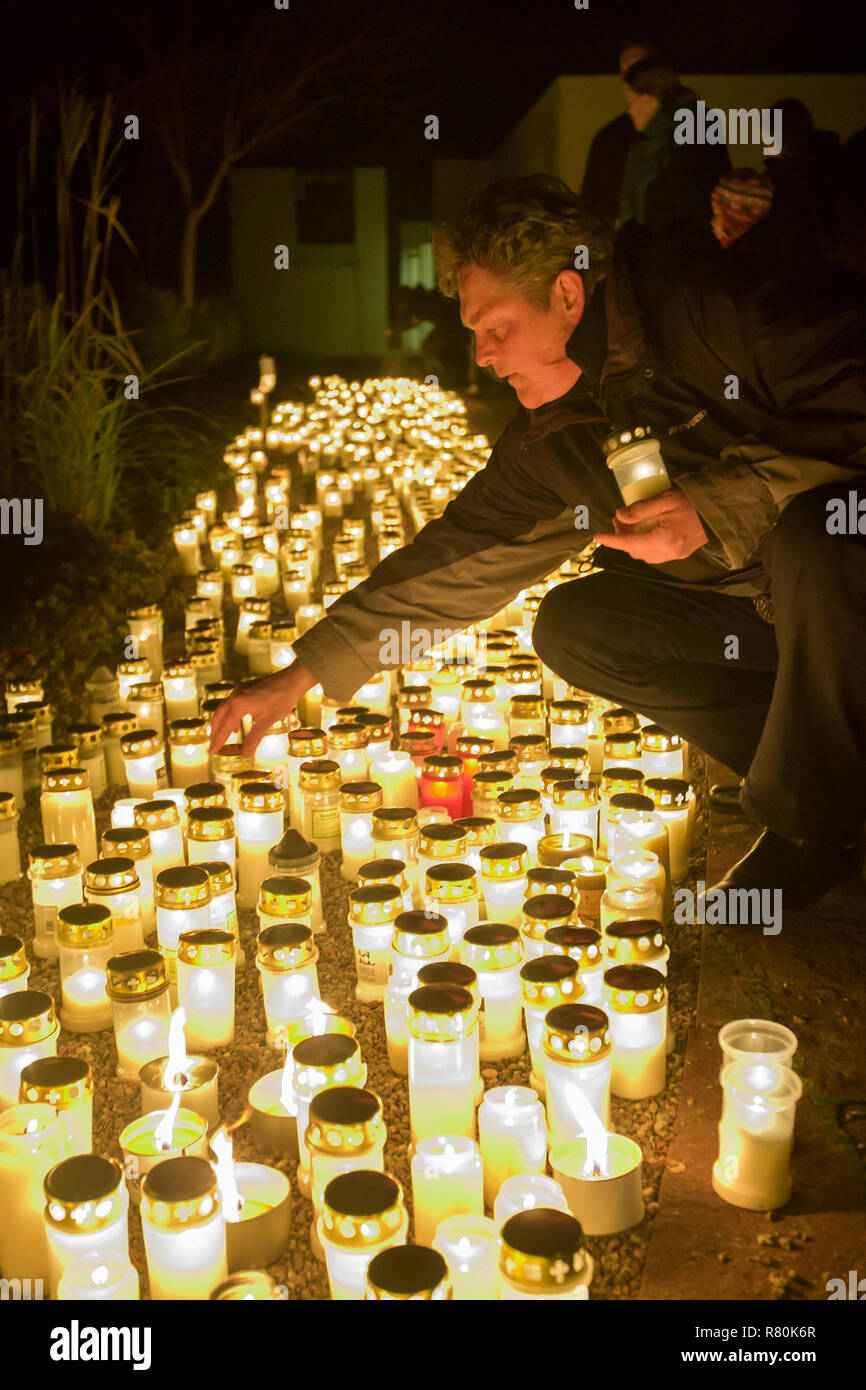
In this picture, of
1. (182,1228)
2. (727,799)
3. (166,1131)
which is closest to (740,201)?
(727,799)

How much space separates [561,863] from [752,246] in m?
1.97

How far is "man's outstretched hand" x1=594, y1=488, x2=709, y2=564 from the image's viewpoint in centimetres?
216

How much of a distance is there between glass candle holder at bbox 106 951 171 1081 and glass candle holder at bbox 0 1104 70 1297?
0.39 m

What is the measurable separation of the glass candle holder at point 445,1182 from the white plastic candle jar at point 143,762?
163 cm

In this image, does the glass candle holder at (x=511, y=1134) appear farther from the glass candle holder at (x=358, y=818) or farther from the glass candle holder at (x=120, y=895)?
the glass candle holder at (x=358, y=818)

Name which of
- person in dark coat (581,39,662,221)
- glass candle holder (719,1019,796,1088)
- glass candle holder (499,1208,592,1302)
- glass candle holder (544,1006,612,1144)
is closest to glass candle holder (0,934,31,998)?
glass candle holder (544,1006,612,1144)

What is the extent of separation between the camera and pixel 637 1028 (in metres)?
2.01

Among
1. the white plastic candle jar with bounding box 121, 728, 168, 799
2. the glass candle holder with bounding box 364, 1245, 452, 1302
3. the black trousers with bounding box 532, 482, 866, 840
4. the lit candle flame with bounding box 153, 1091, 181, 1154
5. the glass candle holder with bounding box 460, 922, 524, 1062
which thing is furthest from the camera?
the white plastic candle jar with bounding box 121, 728, 168, 799

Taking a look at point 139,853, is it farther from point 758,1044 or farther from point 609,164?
point 609,164

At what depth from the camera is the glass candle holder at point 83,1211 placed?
1.54 meters

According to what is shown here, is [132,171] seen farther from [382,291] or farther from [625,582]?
[625,582]

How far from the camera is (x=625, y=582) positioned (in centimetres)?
285

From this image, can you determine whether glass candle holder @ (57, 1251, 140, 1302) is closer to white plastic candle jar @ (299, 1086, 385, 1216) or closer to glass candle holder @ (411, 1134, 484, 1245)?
white plastic candle jar @ (299, 1086, 385, 1216)

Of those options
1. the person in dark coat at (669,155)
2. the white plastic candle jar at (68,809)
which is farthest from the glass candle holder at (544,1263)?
the person in dark coat at (669,155)
